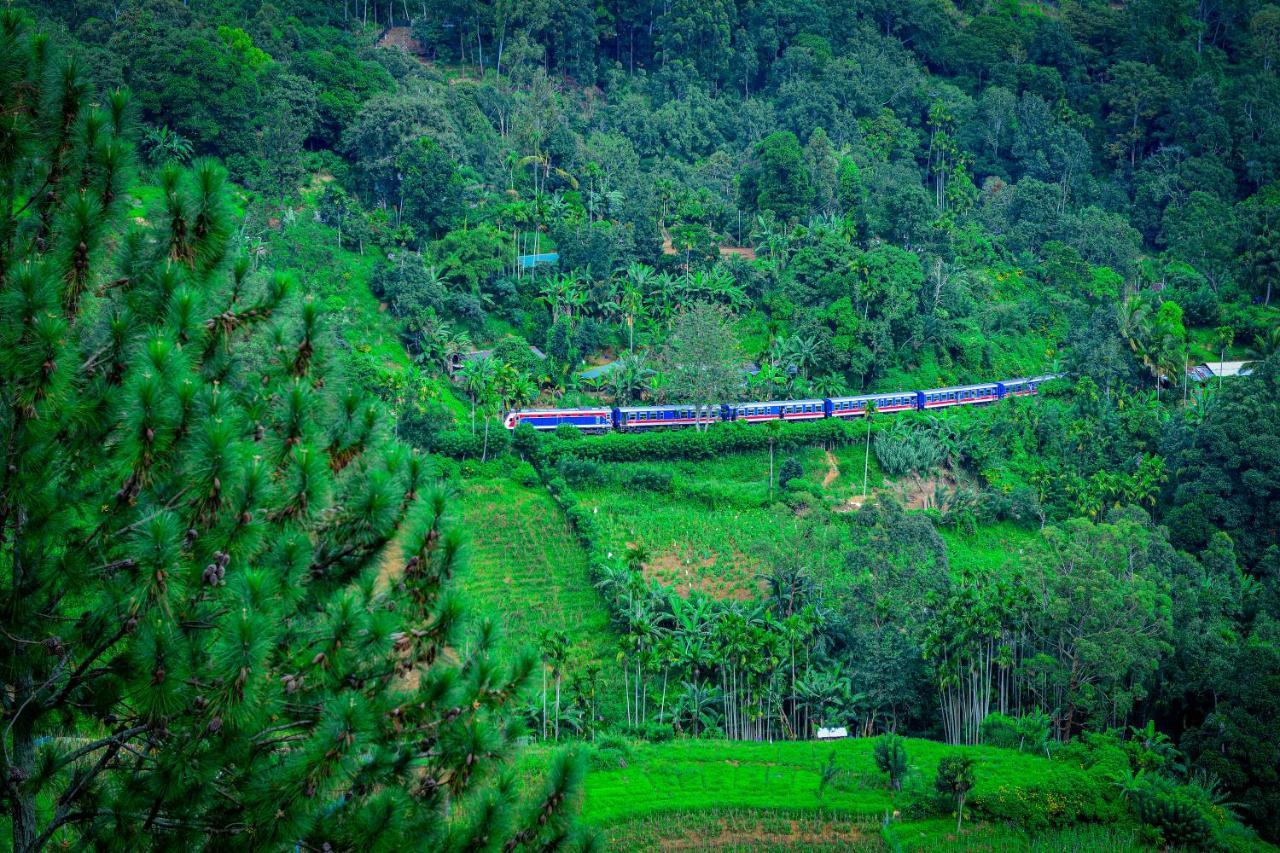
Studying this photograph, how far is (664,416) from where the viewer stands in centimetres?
4306

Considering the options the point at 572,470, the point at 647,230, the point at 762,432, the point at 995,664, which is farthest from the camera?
the point at 647,230

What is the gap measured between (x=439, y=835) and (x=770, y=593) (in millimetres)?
23160

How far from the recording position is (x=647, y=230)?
1956 inches

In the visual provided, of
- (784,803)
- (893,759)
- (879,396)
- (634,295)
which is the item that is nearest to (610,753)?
(784,803)

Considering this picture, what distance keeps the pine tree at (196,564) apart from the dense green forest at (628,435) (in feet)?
0.12

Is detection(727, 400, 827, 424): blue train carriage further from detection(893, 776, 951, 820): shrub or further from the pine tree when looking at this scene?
the pine tree

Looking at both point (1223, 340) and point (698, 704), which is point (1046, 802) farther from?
point (1223, 340)

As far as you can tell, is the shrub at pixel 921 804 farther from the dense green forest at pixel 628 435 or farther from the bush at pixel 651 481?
the bush at pixel 651 481

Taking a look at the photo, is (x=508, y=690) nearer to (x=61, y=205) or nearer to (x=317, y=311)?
(x=317, y=311)

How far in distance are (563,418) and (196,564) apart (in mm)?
31608

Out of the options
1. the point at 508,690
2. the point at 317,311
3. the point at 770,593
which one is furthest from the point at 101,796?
the point at 770,593

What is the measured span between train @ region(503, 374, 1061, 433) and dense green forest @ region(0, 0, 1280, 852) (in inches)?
32.2

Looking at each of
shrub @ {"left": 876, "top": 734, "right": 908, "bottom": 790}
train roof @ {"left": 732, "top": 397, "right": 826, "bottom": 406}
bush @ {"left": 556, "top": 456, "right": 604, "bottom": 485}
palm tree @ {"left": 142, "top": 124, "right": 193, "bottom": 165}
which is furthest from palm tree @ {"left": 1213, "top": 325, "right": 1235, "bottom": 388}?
palm tree @ {"left": 142, "top": 124, "right": 193, "bottom": 165}

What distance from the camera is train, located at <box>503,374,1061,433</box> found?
4200 centimetres
